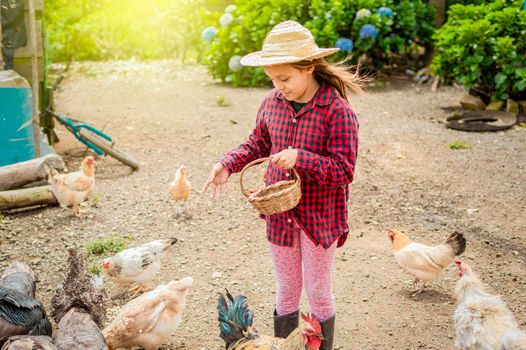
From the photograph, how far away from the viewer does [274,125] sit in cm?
307

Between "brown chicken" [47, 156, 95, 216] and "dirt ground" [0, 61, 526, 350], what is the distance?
0.66 ft

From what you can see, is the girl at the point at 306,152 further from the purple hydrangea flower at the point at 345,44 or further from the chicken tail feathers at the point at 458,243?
the purple hydrangea flower at the point at 345,44

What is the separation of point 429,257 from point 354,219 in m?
1.54

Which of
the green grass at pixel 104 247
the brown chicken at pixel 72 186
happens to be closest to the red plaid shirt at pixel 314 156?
the green grass at pixel 104 247

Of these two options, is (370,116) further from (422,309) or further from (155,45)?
(155,45)

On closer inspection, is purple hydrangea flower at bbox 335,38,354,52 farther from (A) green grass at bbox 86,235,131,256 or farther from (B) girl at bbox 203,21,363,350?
(B) girl at bbox 203,21,363,350

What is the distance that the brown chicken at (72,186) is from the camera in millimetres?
6074

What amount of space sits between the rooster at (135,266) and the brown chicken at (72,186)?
5.14ft

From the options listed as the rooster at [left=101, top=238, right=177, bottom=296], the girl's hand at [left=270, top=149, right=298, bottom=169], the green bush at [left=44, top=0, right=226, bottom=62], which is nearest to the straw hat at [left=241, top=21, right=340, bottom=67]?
the girl's hand at [left=270, top=149, right=298, bottom=169]

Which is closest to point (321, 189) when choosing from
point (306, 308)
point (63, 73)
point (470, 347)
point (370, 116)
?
point (470, 347)

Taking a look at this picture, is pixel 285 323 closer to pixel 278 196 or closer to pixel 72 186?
pixel 278 196

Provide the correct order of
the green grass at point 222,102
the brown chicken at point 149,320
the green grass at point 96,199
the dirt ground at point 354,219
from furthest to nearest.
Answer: the green grass at point 222,102
the green grass at point 96,199
the dirt ground at point 354,219
the brown chicken at point 149,320

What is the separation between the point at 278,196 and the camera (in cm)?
285

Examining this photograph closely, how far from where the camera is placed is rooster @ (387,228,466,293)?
14.5 feet
